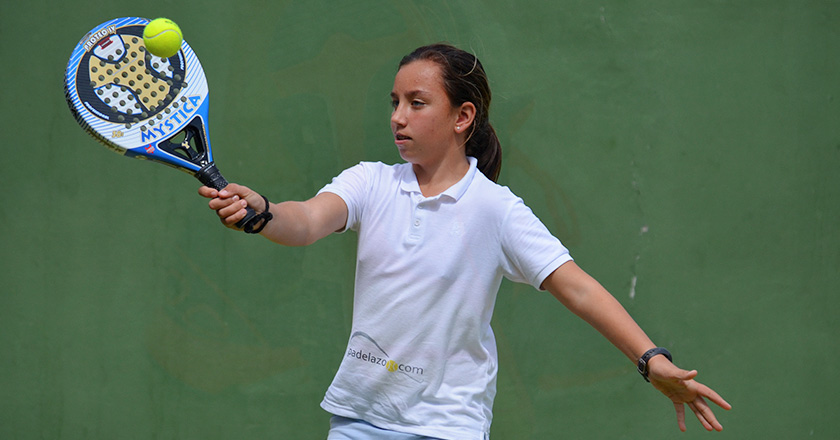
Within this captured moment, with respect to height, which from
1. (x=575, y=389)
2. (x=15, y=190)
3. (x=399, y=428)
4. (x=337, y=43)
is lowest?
(x=399, y=428)

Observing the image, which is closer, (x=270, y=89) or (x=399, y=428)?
(x=399, y=428)

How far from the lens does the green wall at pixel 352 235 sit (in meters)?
3.32

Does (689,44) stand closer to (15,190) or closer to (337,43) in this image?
(337,43)

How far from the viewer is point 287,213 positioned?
2.17 metres

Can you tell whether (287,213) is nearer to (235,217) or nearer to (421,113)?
(235,217)

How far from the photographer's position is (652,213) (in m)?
3.39

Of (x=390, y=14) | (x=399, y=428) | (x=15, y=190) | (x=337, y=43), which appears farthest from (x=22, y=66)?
(x=399, y=428)

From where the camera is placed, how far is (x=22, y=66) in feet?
10.9

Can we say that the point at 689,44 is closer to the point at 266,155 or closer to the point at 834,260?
the point at 834,260

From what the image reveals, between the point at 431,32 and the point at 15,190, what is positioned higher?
the point at 431,32

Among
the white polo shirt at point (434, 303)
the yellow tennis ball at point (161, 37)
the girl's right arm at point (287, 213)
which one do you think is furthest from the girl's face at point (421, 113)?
the yellow tennis ball at point (161, 37)

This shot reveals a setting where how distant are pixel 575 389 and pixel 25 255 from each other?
2.18 meters

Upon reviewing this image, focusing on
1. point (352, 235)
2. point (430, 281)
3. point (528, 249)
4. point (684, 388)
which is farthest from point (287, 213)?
point (352, 235)

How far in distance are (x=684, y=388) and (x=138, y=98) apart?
1.53 metres
